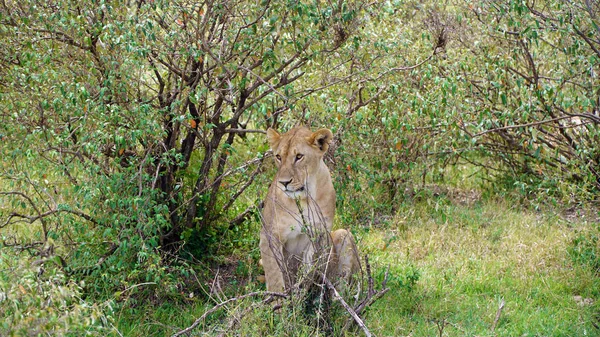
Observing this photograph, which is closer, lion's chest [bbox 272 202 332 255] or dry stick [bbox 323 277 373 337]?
dry stick [bbox 323 277 373 337]

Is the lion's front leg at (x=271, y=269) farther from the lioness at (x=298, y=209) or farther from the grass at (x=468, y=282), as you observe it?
the grass at (x=468, y=282)

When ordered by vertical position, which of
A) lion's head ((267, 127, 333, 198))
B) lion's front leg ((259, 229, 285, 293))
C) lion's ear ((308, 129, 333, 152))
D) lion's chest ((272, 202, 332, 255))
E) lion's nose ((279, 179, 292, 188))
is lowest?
lion's front leg ((259, 229, 285, 293))

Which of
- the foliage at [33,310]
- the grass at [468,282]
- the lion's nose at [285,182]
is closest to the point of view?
the foliage at [33,310]

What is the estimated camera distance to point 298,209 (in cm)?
544

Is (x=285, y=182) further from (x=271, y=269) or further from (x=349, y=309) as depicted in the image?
(x=349, y=309)

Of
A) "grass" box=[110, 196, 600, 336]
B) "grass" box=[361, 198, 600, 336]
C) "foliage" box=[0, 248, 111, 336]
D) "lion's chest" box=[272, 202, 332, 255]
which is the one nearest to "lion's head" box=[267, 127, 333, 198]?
"lion's chest" box=[272, 202, 332, 255]

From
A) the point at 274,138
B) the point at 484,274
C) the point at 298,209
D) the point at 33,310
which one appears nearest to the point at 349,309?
the point at 298,209

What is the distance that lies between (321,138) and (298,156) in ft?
0.61

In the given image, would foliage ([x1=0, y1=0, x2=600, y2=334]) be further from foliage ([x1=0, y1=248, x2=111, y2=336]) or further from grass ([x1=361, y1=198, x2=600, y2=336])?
foliage ([x1=0, y1=248, x2=111, y2=336])

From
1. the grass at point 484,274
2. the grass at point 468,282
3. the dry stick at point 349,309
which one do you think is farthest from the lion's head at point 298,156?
the grass at point 484,274

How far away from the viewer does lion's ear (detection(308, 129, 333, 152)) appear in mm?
5375

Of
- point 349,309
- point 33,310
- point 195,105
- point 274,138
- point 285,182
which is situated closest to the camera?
point 33,310

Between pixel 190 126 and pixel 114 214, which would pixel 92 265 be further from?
pixel 190 126

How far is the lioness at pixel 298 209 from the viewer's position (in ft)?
17.7
